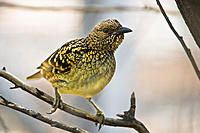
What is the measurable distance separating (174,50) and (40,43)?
2380mm

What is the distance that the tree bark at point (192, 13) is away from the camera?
4.55ft

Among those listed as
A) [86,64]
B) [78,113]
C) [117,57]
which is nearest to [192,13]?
[78,113]

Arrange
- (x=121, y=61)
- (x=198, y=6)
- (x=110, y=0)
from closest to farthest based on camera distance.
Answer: (x=198, y=6), (x=121, y=61), (x=110, y=0)

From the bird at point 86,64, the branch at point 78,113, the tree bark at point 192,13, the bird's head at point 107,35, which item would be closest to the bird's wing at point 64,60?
the bird at point 86,64

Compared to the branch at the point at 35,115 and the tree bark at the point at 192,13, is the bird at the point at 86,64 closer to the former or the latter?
the branch at the point at 35,115

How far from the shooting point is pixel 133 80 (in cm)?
691

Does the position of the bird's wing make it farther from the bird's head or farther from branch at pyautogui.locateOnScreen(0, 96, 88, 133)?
branch at pyautogui.locateOnScreen(0, 96, 88, 133)

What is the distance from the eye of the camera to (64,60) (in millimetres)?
2242

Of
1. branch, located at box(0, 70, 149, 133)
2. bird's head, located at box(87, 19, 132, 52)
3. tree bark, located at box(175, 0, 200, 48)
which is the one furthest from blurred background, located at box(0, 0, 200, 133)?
tree bark, located at box(175, 0, 200, 48)

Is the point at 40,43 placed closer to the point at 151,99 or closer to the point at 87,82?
the point at 151,99

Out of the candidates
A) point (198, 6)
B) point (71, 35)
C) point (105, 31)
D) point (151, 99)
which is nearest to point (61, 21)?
point (71, 35)

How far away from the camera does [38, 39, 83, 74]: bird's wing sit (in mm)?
2221

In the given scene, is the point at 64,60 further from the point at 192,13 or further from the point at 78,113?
the point at 192,13

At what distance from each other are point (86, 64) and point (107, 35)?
0.21 metres
